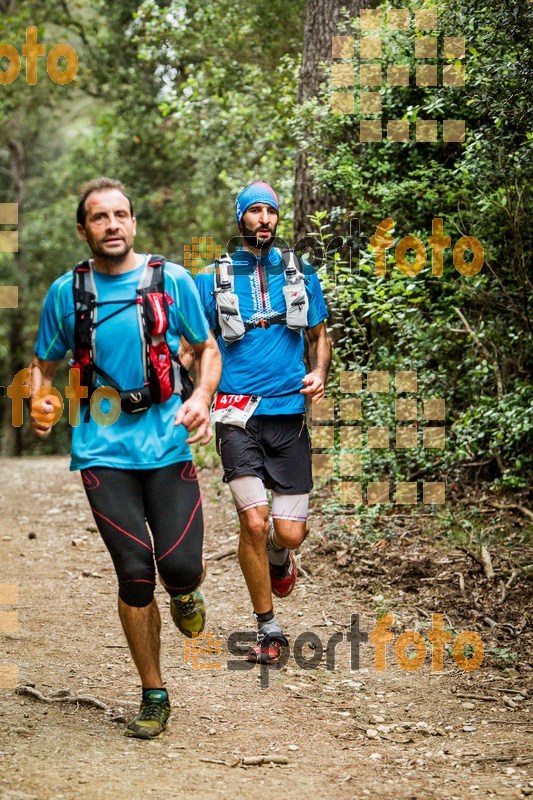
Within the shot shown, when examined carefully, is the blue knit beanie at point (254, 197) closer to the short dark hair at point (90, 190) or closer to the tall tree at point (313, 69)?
the short dark hair at point (90, 190)

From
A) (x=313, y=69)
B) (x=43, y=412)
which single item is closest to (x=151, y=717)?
(x=43, y=412)

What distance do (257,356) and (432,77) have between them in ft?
11.2

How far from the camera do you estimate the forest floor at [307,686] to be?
3.94 m

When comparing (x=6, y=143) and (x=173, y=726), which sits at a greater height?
(x=6, y=143)

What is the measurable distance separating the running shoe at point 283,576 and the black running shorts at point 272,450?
516 millimetres

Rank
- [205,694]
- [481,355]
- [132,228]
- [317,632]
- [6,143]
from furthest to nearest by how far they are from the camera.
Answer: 1. [6,143]
2. [481,355]
3. [317,632]
4. [205,694]
5. [132,228]

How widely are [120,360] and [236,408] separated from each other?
138 centimetres

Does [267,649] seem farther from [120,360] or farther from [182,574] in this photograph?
[120,360]

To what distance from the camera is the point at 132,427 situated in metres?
4.35

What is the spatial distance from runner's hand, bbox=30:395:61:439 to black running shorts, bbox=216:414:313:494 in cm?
147

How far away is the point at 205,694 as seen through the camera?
505 cm

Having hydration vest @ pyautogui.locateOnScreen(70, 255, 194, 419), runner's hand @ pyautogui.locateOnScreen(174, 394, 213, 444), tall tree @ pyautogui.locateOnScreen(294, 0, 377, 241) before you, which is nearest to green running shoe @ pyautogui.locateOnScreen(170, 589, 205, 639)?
runner's hand @ pyautogui.locateOnScreen(174, 394, 213, 444)

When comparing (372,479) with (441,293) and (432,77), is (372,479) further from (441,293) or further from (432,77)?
(432,77)

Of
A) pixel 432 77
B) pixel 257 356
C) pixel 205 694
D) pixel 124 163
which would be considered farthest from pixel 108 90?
pixel 205 694
